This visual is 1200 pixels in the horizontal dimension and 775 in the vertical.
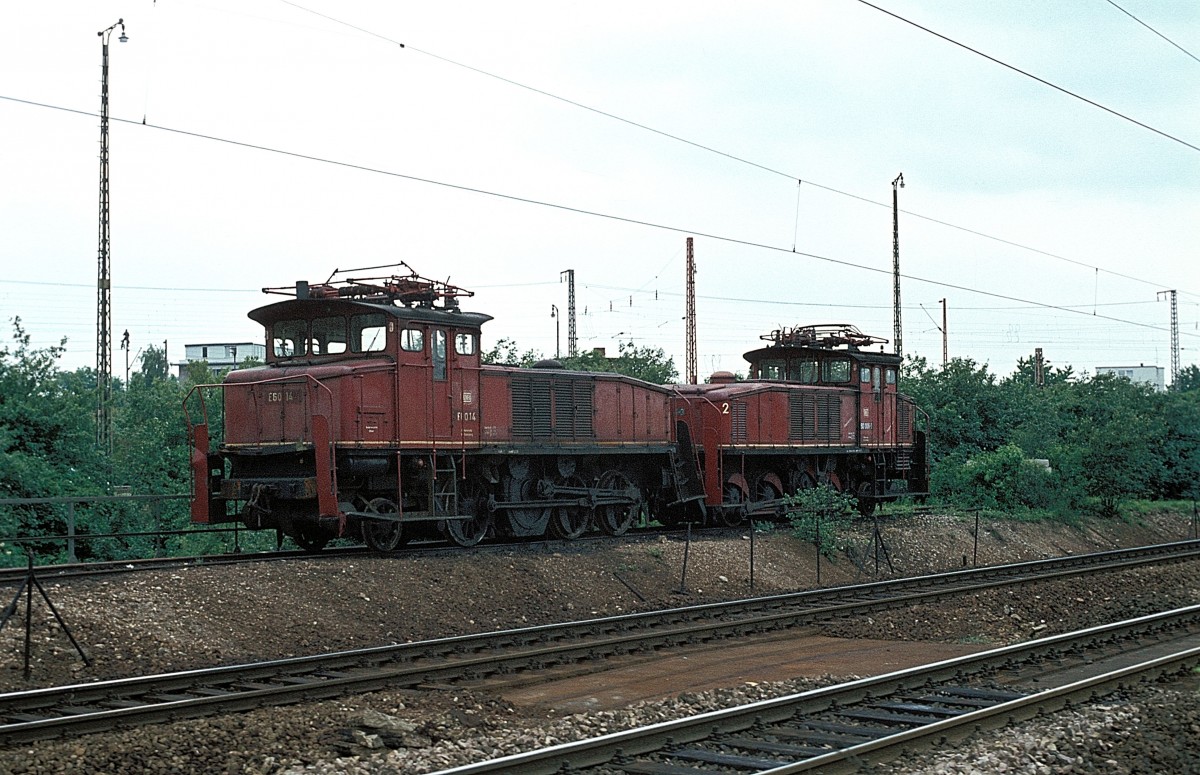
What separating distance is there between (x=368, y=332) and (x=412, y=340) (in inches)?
27.4

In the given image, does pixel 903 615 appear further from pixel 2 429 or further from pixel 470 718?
pixel 2 429

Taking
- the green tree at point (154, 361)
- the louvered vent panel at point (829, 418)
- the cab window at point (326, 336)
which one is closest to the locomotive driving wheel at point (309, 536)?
the cab window at point (326, 336)

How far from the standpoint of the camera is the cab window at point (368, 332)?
17969 millimetres

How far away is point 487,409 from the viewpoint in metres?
19.5

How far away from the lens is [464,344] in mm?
19172

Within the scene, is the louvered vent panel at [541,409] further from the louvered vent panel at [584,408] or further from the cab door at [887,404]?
the cab door at [887,404]

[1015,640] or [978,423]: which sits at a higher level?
[978,423]

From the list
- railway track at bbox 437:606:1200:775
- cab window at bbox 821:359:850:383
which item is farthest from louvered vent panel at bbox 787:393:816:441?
railway track at bbox 437:606:1200:775

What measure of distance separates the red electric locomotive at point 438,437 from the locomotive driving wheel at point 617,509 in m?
0.03

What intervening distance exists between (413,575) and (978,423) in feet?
82.7

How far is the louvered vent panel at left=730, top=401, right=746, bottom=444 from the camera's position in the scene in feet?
80.2

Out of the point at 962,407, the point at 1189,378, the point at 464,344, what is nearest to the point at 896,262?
the point at 962,407

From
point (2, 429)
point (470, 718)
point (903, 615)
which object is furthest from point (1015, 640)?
point (2, 429)

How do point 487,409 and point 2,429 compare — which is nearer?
point 487,409
